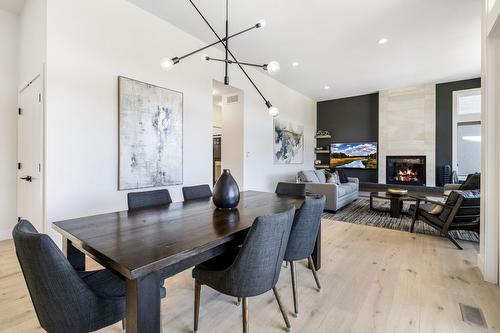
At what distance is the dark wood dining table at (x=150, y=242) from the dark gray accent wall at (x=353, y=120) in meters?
6.36

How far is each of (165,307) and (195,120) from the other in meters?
2.78

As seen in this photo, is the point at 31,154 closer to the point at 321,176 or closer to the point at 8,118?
the point at 8,118

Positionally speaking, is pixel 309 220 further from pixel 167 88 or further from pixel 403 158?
pixel 403 158

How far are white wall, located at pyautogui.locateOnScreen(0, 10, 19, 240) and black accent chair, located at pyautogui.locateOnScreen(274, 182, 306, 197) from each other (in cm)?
367

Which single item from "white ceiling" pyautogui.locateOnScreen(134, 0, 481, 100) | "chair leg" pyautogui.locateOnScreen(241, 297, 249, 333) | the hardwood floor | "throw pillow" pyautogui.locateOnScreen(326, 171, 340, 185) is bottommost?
the hardwood floor

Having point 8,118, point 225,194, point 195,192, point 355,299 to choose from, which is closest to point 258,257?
point 225,194

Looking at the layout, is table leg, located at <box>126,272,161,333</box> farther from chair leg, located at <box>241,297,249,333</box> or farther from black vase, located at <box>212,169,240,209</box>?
black vase, located at <box>212,169,240,209</box>

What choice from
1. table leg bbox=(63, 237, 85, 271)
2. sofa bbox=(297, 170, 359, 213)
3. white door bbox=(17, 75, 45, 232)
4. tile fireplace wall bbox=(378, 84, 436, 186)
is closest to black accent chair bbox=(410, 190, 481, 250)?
sofa bbox=(297, 170, 359, 213)

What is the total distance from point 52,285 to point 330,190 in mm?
4601

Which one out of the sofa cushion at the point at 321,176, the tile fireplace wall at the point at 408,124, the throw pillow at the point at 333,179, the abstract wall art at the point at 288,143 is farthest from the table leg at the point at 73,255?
the tile fireplace wall at the point at 408,124

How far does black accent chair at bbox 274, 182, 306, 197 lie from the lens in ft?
9.27

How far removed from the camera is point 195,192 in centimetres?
268

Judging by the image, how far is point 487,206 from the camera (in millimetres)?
2340

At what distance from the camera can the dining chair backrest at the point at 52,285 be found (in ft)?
3.18
